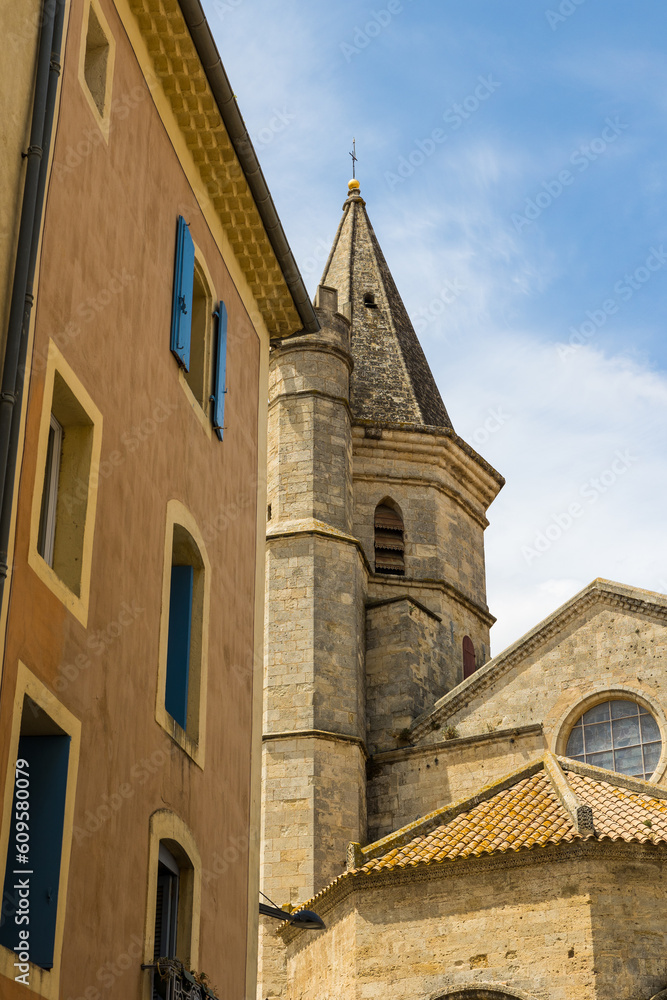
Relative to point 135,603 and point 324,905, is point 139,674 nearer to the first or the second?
point 135,603

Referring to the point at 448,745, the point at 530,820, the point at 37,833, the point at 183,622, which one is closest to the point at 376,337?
the point at 448,745

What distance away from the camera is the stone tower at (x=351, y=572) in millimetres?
19516

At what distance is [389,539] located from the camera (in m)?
24.9

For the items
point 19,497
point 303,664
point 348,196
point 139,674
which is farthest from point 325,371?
point 19,497

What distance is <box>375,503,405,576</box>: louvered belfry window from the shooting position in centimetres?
2450

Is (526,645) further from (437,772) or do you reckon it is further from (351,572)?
(351,572)

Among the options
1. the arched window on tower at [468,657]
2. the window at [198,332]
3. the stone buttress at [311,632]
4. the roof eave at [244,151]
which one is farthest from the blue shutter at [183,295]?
the arched window on tower at [468,657]

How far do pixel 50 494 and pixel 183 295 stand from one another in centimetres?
280

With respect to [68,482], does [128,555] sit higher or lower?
lower

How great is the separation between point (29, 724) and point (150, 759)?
63.2 inches

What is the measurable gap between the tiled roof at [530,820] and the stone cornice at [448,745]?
160 inches

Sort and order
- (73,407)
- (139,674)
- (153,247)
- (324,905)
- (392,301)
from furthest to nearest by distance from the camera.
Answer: (392,301) → (324,905) → (153,247) → (139,674) → (73,407)

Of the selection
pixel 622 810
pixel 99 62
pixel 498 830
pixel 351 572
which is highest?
pixel 351 572

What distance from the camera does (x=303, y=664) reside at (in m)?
20.8
